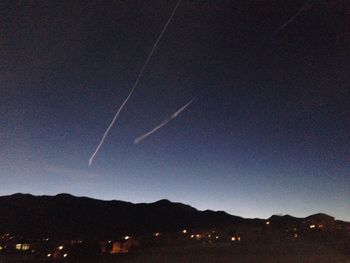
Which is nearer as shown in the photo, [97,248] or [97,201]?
[97,248]

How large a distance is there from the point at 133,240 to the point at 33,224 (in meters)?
30.6

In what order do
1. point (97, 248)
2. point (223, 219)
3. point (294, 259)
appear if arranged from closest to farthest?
1. point (294, 259)
2. point (97, 248)
3. point (223, 219)

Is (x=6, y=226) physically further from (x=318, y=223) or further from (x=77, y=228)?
(x=318, y=223)

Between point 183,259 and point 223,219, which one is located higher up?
point 223,219

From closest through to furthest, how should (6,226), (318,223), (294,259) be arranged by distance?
1. (294,259)
2. (318,223)
3. (6,226)

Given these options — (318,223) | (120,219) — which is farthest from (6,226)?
(318,223)

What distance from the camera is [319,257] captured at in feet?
Result: 74.3

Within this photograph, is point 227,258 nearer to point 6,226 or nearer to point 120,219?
point 6,226

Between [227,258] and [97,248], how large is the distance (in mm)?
12977

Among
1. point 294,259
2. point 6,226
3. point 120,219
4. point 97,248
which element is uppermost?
point 120,219

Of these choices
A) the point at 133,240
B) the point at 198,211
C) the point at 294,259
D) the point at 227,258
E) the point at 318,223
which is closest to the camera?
the point at 294,259

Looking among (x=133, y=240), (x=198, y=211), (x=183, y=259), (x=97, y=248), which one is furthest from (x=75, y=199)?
(x=183, y=259)

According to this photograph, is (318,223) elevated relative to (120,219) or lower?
lower

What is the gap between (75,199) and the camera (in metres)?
97.6
